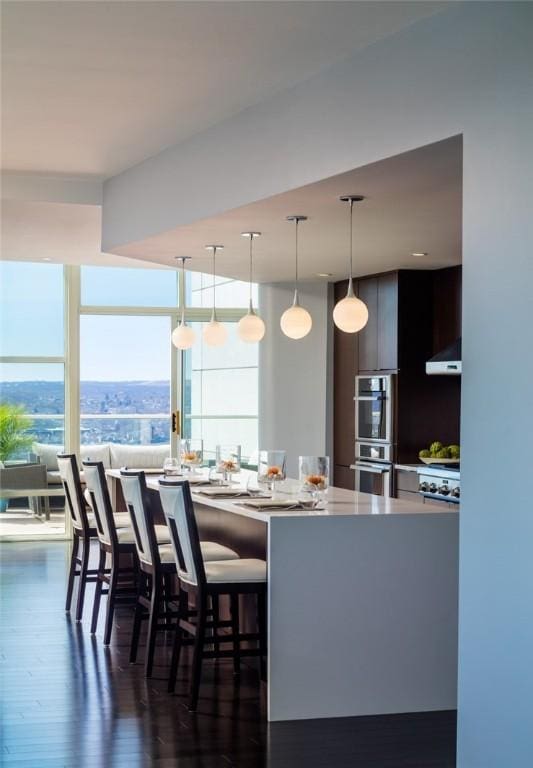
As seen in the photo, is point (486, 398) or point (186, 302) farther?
point (186, 302)

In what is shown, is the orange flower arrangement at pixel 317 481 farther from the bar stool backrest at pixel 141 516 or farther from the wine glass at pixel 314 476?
the bar stool backrest at pixel 141 516

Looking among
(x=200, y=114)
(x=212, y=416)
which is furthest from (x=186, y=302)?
(x=200, y=114)

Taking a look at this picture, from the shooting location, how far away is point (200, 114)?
218 inches

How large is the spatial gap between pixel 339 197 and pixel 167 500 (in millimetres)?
1722

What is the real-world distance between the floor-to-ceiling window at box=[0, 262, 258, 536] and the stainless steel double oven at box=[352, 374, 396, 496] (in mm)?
2077

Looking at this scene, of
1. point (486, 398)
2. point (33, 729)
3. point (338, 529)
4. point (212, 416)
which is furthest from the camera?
point (212, 416)

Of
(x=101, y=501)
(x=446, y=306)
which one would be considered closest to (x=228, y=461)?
(x=101, y=501)

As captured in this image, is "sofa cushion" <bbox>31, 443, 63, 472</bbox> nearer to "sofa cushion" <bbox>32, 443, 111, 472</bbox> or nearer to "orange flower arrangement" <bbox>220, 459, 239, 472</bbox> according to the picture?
"sofa cushion" <bbox>32, 443, 111, 472</bbox>

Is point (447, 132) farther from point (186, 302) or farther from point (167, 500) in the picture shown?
point (186, 302)

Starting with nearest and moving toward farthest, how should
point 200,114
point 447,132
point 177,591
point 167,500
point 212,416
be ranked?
point 447,132 < point 167,500 < point 200,114 < point 177,591 < point 212,416

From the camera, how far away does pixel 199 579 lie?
15.9 feet

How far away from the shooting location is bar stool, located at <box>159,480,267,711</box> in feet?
15.9

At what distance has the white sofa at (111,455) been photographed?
34.4 feet

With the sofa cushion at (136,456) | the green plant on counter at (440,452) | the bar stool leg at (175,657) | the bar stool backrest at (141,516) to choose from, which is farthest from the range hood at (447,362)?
the sofa cushion at (136,456)
